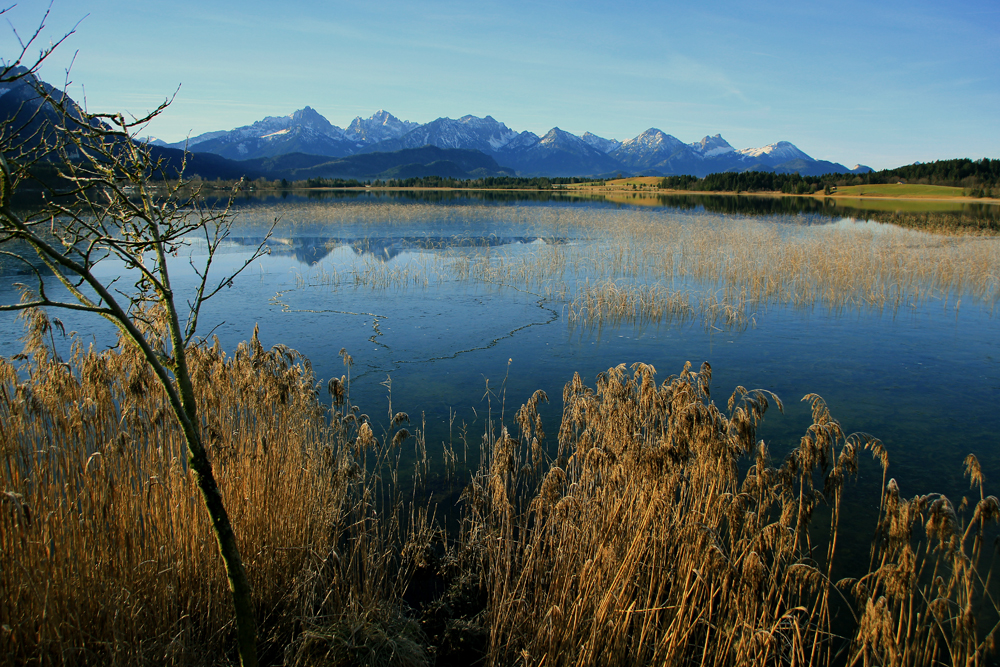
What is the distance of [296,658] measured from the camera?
11.3ft

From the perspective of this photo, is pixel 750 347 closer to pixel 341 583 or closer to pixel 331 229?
pixel 341 583

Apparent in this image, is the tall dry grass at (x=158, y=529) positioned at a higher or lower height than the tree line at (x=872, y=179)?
lower

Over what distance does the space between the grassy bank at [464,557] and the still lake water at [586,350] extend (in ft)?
6.61

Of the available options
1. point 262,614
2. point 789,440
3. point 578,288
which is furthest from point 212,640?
point 578,288

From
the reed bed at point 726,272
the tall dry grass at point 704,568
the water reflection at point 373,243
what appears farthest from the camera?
the water reflection at point 373,243

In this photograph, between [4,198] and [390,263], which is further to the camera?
[390,263]

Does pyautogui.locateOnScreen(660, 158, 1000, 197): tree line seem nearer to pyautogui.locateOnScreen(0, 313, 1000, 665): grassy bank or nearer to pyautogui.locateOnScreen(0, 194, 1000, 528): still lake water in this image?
pyautogui.locateOnScreen(0, 194, 1000, 528): still lake water

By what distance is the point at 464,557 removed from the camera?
5121 mm

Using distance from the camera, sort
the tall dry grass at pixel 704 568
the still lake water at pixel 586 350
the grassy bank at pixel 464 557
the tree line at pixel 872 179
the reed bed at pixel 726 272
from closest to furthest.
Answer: the tall dry grass at pixel 704 568 → the grassy bank at pixel 464 557 → the still lake water at pixel 586 350 → the reed bed at pixel 726 272 → the tree line at pixel 872 179

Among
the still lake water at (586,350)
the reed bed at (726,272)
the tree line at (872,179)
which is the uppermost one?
the tree line at (872,179)

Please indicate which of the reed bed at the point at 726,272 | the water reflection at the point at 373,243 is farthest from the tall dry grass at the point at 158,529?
the water reflection at the point at 373,243

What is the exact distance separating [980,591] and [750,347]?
7217 mm

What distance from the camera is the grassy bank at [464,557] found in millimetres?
3262

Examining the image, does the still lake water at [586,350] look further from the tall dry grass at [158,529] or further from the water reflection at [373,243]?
the water reflection at [373,243]
